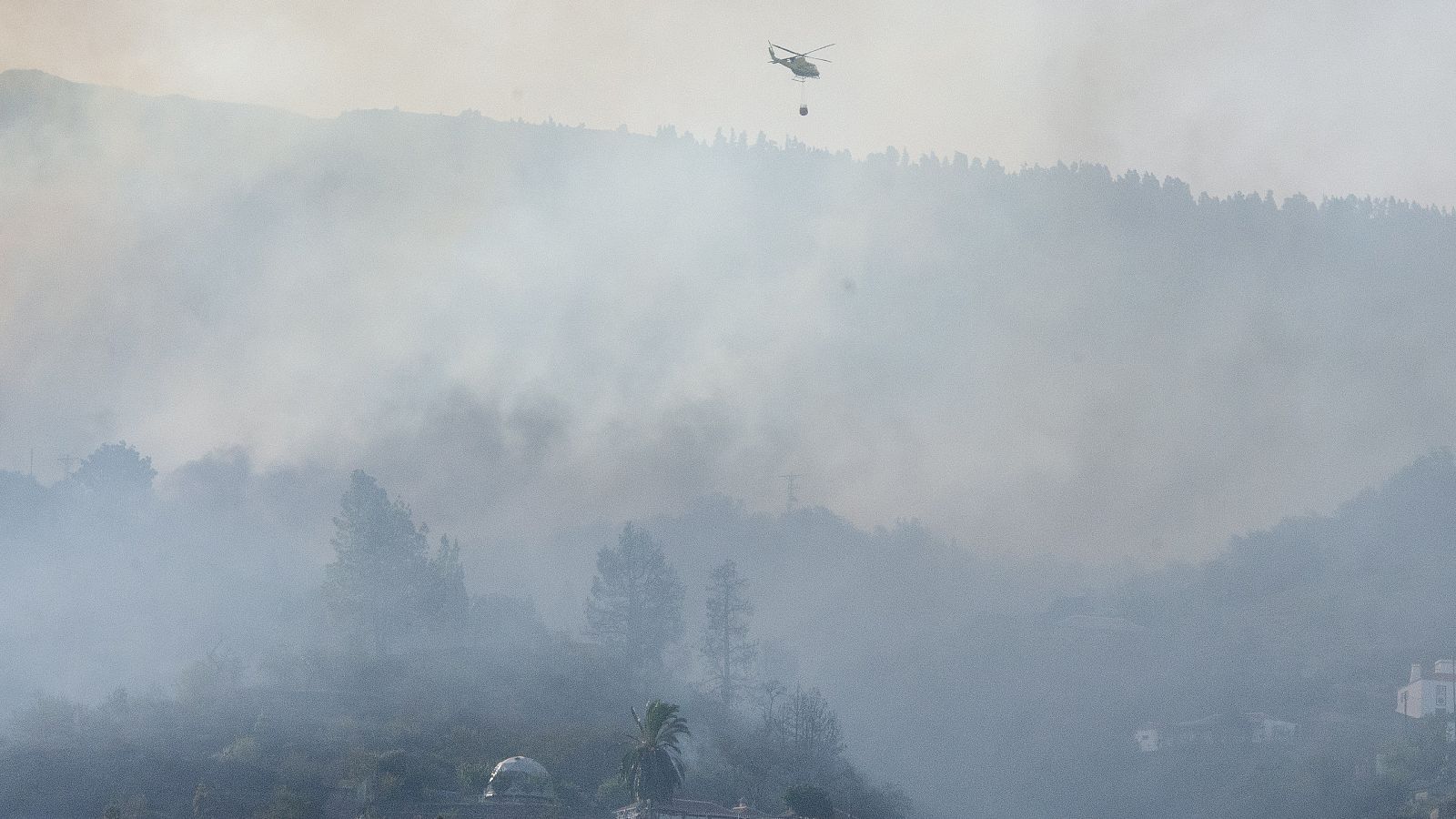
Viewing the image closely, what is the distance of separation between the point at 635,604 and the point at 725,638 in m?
9.58

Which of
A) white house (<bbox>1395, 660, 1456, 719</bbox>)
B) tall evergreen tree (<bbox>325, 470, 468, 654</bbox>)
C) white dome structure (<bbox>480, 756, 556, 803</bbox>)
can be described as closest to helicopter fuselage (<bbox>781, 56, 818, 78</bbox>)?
white dome structure (<bbox>480, 756, 556, 803</bbox>)

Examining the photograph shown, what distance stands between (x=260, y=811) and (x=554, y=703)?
38769 mm

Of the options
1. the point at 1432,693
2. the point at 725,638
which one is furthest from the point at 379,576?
the point at 1432,693

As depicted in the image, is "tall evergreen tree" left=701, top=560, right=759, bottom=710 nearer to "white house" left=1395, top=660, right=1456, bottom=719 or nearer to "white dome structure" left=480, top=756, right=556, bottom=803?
"white dome structure" left=480, top=756, right=556, bottom=803

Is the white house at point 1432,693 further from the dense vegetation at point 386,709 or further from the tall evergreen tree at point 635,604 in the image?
the tall evergreen tree at point 635,604

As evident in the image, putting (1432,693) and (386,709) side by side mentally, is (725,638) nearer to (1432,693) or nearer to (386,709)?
(386,709)

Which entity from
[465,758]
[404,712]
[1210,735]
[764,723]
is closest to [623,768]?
[465,758]

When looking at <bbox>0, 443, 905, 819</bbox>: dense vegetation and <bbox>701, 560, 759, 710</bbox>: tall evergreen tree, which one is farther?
<bbox>701, 560, 759, 710</bbox>: tall evergreen tree

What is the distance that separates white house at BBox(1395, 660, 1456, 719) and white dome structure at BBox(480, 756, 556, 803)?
3465 inches

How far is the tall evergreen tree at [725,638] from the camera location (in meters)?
169

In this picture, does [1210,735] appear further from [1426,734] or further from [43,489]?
[43,489]

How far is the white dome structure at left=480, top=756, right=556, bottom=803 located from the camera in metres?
116

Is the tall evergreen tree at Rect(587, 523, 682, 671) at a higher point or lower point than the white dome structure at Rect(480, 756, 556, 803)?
higher

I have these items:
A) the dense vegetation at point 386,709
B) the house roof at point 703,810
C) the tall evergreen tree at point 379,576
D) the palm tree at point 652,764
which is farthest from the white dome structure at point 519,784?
the tall evergreen tree at point 379,576
